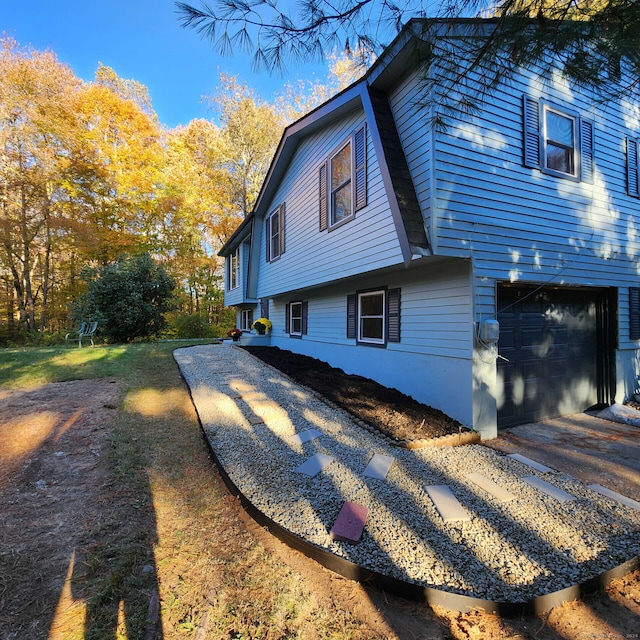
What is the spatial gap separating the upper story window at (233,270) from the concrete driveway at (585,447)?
1194 centimetres

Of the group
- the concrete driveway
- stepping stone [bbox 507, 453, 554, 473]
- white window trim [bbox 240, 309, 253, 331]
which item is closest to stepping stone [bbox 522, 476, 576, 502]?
stepping stone [bbox 507, 453, 554, 473]

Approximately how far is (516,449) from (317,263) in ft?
16.1

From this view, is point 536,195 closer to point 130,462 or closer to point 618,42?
point 618,42

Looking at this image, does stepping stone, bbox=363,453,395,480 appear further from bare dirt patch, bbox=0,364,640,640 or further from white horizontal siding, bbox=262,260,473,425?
white horizontal siding, bbox=262,260,473,425

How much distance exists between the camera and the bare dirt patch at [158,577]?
5.57ft

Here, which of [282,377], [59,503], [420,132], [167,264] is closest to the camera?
[59,503]

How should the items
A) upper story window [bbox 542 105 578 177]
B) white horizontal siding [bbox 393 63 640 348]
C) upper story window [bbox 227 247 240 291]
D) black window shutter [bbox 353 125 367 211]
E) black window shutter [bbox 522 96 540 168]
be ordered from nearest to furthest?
1. white horizontal siding [bbox 393 63 640 348]
2. black window shutter [bbox 522 96 540 168]
3. upper story window [bbox 542 105 578 177]
4. black window shutter [bbox 353 125 367 211]
5. upper story window [bbox 227 247 240 291]

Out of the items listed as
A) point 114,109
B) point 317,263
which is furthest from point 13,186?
point 317,263

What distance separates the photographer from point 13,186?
13.6 m

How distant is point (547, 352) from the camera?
533 cm

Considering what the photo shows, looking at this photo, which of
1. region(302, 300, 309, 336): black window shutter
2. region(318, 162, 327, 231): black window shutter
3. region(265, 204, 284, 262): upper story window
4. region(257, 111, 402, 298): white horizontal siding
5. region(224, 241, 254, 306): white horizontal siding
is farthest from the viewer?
region(224, 241, 254, 306): white horizontal siding

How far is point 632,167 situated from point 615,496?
6.22 metres

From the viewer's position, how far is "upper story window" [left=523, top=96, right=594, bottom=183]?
4.93 m

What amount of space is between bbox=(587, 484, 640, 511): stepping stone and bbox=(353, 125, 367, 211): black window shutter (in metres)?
4.53
